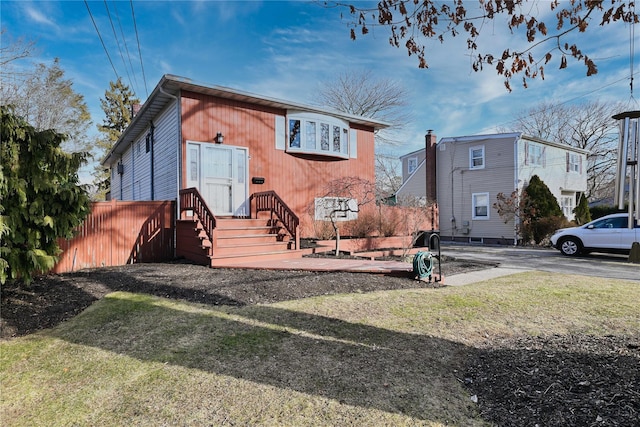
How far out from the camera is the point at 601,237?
37.9 ft

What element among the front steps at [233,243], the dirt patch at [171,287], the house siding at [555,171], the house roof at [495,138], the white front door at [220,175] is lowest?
the dirt patch at [171,287]

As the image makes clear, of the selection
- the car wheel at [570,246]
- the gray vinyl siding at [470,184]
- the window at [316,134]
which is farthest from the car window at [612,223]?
the window at [316,134]

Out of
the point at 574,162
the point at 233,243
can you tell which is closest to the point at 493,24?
the point at 233,243

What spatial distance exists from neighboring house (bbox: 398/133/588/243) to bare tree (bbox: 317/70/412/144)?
7.72m

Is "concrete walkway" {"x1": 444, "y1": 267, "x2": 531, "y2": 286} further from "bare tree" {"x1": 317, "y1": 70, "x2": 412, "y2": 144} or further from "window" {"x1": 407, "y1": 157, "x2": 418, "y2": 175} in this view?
"bare tree" {"x1": 317, "y1": 70, "x2": 412, "y2": 144}

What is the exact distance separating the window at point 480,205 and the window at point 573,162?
6776mm

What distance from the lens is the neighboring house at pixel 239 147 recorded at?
9344 millimetres

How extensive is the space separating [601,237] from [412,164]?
42.0 feet

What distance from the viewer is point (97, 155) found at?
93.9 ft

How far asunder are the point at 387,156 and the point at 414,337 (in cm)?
2863

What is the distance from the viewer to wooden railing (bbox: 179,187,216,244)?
24.7 ft

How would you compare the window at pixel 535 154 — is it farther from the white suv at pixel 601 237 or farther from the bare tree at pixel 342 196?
the bare tree at pixel 342 196

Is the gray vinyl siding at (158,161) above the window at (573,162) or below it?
below

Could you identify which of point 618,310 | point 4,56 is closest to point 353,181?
point 618,310
